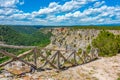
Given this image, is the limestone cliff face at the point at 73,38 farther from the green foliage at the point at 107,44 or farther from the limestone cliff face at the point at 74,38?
the green foliage at the point at 107,44

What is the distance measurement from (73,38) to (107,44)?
54668 mm

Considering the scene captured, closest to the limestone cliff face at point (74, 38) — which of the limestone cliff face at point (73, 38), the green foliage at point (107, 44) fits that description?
the limestone cliff face at point (73, 38)

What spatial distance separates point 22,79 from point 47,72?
2521 millimetres

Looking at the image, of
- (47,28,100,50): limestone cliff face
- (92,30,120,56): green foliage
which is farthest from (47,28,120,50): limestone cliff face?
(92,30,120,56): green foliage

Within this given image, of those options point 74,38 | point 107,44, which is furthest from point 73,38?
point 107,44

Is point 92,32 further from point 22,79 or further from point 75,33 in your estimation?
point 22,79

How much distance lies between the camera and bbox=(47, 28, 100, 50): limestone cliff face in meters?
68.9

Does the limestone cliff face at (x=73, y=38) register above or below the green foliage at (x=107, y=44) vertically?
below

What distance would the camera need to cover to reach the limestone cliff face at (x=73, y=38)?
68938mm

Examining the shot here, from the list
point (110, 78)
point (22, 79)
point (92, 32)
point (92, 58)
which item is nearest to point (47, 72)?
point (22, 79)

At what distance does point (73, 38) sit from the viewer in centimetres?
8412

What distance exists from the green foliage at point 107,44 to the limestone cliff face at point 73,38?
29.5 metres

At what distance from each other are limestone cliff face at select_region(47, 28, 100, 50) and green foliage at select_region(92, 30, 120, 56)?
1161 inches

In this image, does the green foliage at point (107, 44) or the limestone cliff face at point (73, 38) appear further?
the limestone cliff face at point (73, 38)
